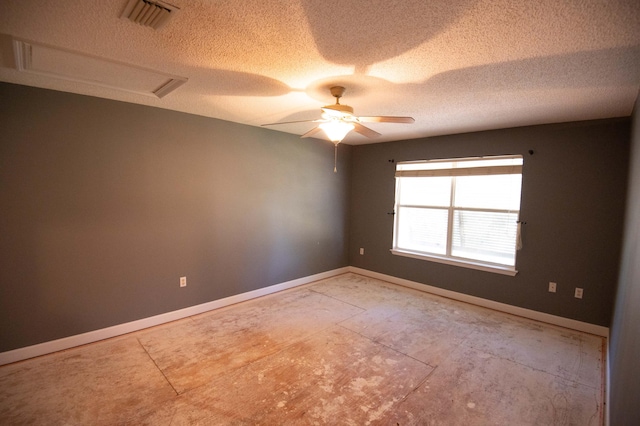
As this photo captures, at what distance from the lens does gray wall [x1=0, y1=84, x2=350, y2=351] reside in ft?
8.10

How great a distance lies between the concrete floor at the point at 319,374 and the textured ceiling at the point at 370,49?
232 cm

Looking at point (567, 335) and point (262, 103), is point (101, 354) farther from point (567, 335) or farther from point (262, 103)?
point (567, 335)

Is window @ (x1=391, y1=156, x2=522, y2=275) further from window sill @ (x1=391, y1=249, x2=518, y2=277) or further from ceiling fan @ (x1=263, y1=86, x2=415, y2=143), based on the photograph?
ceiling fan @ (x1=263, y1=86, x2=415, y2=143)

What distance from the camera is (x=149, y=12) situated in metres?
1.41

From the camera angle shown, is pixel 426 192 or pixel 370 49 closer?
pixel 370 49

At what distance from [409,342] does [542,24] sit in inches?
106

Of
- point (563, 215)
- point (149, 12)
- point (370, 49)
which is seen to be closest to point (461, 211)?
point (563, 215)

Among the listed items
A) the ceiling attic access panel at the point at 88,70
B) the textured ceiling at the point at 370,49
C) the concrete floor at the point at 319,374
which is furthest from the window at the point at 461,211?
the ceiling attic access panel at the point at 88,70

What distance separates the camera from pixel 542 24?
1418 mm

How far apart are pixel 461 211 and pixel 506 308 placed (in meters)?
1.35

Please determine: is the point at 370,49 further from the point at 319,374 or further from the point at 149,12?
the point at 319,374

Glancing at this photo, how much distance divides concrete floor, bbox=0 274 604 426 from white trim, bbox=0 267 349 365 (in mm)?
74

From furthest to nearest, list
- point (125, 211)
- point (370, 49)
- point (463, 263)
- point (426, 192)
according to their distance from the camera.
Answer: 1. point (426, 192)
2. point (463, 263)
3. point (125, 211)
4. point (370, 49)

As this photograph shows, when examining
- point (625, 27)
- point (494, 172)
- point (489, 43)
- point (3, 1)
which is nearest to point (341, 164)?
point (494, 172)
